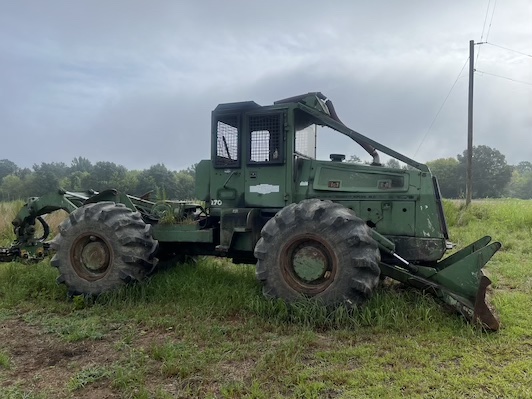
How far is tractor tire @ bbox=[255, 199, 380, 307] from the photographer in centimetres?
452

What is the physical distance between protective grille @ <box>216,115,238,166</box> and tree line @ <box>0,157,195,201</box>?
1.92 feet

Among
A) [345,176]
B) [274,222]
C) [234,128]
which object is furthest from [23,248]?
[345,176]

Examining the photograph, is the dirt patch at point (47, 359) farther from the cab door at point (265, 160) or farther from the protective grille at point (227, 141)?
the protective grille at point (227, 141)

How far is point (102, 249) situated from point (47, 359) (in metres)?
2.01

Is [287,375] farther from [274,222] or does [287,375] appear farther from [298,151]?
[298,151]

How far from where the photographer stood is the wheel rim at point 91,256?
5.66 metres

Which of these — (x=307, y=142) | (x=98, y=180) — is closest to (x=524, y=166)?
(x=98, y=180)

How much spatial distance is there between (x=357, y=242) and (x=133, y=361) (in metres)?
2.45

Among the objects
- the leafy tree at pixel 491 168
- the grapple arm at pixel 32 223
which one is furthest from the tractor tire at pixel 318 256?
the leafy tree at pixel 491 168

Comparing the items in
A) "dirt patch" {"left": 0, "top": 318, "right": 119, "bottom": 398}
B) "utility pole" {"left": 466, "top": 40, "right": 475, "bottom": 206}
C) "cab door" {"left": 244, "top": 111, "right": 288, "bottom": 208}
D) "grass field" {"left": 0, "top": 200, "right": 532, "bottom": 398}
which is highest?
"utility pole" {"left": 466, "top": 40, "right": 475, "bottom": 206}

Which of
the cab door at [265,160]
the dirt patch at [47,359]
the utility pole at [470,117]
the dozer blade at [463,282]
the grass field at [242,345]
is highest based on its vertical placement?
the utility pole at [470,117]

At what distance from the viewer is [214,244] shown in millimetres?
6375

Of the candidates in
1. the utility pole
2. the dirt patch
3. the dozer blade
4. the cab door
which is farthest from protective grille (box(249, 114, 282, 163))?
the utility pole

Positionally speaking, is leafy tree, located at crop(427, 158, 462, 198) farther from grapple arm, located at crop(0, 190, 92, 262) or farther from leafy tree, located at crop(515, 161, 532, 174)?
leafy tree, located at crop(515, 161, 532, 174)
